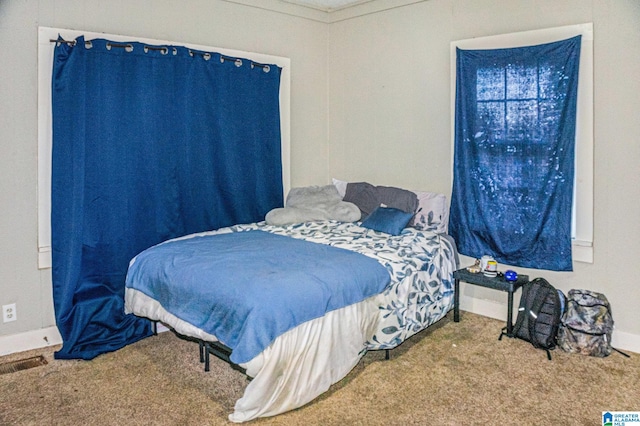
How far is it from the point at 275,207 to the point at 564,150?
234 cm

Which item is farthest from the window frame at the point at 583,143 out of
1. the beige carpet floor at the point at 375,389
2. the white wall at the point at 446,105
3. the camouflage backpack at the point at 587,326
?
the beige carpet floor at the point at 375,389

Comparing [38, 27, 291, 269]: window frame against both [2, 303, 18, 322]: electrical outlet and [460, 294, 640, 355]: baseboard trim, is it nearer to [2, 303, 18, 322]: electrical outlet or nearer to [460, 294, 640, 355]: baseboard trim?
[2, 303, 18, 322]: electrical outlet

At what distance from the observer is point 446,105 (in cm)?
404

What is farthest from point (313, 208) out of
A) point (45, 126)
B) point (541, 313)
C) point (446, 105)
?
point (45, 126)

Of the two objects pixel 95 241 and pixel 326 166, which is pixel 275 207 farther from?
pixel 95 241

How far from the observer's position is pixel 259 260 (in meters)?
2.84

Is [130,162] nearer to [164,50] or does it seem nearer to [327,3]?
[164,50]

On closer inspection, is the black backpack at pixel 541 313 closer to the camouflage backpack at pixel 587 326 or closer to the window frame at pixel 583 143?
the camouflage backpack at pixel 587 326

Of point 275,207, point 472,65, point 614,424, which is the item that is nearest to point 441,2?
point 472,65

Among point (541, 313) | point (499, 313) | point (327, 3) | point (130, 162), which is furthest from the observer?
point (327, 3)

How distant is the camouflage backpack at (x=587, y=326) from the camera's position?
10.1 feet

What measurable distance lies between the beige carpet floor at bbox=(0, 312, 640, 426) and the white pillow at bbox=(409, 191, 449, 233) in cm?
92

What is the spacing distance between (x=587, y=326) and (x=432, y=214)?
4.28ft

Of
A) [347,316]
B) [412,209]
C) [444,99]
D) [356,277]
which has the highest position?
[444,99]
